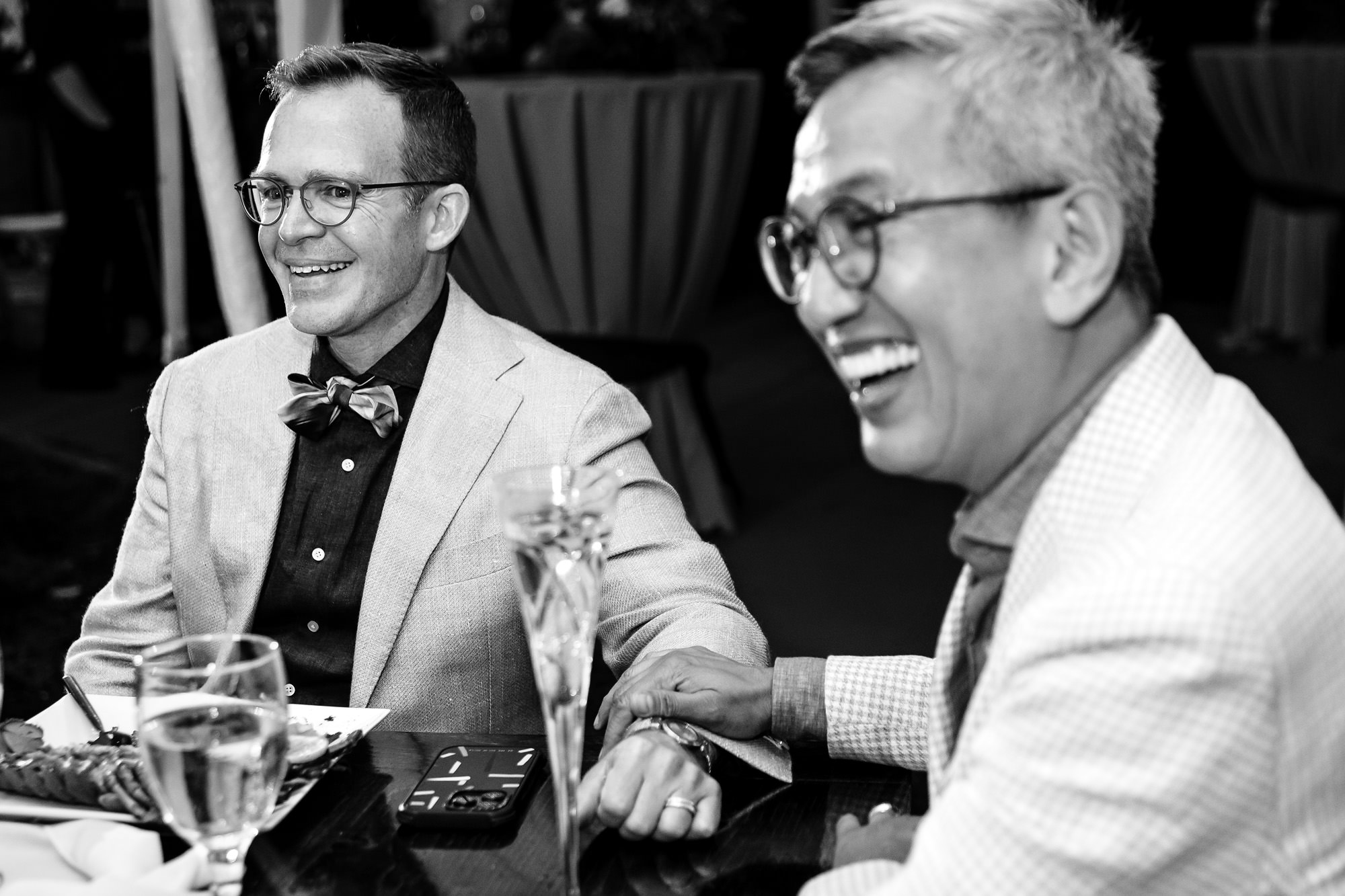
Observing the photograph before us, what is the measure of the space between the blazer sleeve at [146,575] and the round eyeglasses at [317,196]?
0.29 metres

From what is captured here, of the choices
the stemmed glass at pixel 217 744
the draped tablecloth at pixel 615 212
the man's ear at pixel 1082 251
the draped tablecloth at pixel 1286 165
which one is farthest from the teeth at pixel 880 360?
the draped tablecloth at pixel 1286 165

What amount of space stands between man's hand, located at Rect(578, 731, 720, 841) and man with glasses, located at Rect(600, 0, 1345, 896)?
0.39ft

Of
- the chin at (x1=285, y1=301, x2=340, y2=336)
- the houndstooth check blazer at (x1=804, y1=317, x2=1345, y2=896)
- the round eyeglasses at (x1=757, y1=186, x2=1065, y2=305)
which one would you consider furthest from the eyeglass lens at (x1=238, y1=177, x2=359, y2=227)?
the houndstooth check blazer at (x1=804, y1=317, x2=1345, y2=896)

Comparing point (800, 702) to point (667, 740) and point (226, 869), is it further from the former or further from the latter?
point (226, 869)

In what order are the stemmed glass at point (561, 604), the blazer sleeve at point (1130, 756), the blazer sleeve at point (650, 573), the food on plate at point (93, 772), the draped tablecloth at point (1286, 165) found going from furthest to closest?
the draped tablecloth at point (1286, 165) → the blazer sleeve at point (650, 573) → the food on plate at point (93, 772) → the stemmed glass at point (561, 604) → the blazer sleeve at point (1130, 756)

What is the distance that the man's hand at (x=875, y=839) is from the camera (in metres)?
1.15

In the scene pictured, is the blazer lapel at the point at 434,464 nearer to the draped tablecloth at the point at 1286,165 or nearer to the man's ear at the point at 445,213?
the man's ear at the point at 445,213

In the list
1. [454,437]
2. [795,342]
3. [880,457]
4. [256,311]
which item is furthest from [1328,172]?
[880,457]

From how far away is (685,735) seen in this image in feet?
4.59

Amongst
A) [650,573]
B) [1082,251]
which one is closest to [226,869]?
[1082,251]

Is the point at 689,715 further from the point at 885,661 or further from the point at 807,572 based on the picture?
the point at 807,572

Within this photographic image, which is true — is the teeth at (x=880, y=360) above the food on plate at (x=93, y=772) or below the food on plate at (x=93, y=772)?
above

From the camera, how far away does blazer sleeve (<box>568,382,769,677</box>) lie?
68.4 inches

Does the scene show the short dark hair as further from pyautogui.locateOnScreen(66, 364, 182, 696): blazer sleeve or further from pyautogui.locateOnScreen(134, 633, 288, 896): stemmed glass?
pyautogui.locateOnScreen(134, 633, 288, 896): stemmed glass
